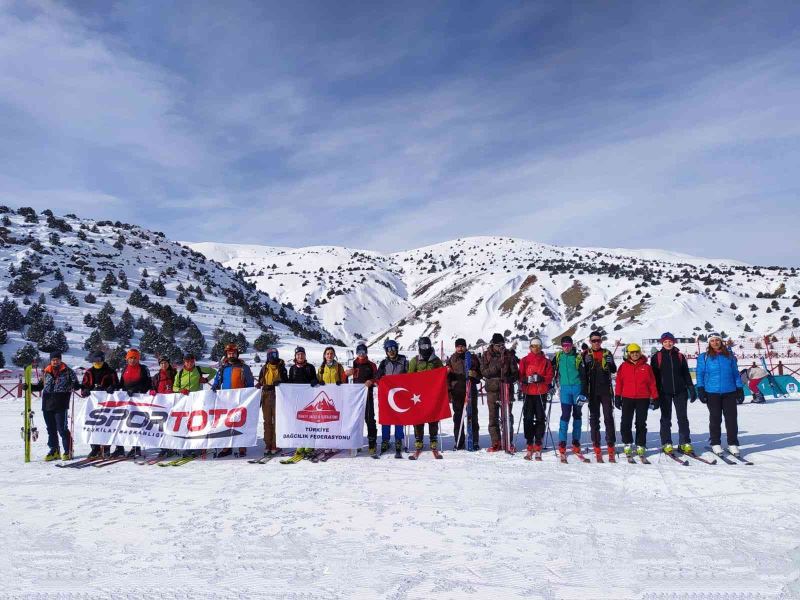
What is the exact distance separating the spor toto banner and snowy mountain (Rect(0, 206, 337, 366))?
25.1 m

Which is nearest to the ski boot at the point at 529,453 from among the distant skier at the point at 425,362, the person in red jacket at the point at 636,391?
the person in red jacket at the point at 636,391

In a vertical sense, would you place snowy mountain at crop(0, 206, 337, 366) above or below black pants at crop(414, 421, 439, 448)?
above

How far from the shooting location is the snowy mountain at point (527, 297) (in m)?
48.5

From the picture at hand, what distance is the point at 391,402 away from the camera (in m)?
9.73

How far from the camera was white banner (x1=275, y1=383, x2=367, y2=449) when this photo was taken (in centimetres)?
963

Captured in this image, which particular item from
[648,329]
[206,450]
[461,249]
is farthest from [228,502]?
[461,249]

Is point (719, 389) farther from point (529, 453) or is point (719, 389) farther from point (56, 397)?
point (56, 397)

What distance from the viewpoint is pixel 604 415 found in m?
8.67

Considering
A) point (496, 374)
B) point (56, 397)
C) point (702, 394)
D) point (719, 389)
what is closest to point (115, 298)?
point (56, 397)

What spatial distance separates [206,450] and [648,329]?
42.4 meters

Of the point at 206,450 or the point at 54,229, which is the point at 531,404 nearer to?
the point at 206,450

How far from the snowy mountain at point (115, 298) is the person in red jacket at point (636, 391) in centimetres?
3140

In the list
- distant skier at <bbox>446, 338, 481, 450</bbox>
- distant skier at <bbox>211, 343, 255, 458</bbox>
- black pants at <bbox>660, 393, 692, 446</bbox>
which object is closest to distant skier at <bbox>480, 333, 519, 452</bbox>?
distant skier at <bbox>446, 338, 481, 450</bbox>

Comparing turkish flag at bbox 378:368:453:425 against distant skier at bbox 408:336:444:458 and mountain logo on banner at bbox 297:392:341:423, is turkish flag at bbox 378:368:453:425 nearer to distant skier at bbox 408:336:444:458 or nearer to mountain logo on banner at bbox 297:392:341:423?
distant skier at bbox 408:336:444:458
